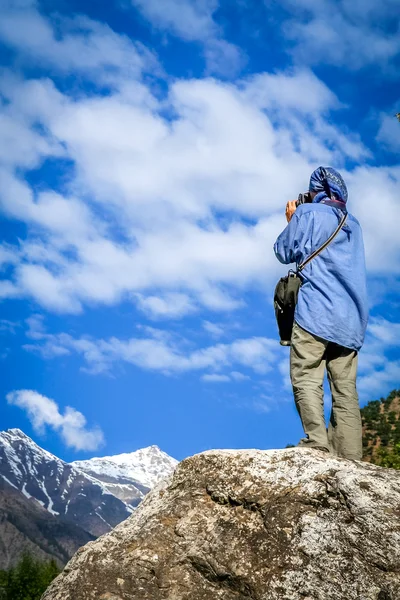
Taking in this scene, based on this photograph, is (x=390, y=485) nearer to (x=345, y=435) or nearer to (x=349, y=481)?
(x=349, y=481)

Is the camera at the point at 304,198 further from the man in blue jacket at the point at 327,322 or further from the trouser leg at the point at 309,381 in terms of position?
the trouser leg at the point at 309,381

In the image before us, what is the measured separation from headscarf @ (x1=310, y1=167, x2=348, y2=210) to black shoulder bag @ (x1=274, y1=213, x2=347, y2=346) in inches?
13.4

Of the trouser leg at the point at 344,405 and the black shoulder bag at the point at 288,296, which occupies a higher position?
the black shoulder bag at the point at 288,296

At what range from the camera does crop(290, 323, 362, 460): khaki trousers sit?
576 cm

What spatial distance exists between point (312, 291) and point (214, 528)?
2.58 m

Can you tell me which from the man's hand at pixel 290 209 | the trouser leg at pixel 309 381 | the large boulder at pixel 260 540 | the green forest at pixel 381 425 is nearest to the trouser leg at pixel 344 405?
the trouser leg at pixel 309 381

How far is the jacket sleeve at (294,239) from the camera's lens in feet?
20.8

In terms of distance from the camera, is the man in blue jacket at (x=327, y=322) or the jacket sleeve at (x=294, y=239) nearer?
the man in blue jacket at (x=327, y=322)

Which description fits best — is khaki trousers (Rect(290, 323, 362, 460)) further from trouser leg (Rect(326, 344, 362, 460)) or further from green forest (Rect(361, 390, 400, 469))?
green forest (Rect(361, 390, 400, 469))

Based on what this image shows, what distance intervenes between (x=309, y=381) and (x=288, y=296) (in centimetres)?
91

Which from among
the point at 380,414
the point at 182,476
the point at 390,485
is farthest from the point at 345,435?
the point at 380,414

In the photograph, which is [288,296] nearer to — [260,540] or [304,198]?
[304,198]

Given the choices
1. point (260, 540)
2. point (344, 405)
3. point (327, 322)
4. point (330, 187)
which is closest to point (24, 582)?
point (344, 405)

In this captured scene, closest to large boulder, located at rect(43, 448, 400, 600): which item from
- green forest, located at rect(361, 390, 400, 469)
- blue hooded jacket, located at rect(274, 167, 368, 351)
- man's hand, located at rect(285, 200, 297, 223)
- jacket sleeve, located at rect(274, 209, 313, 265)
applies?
blue hooded jacket, located at rect(274, 167, 368, 351)
